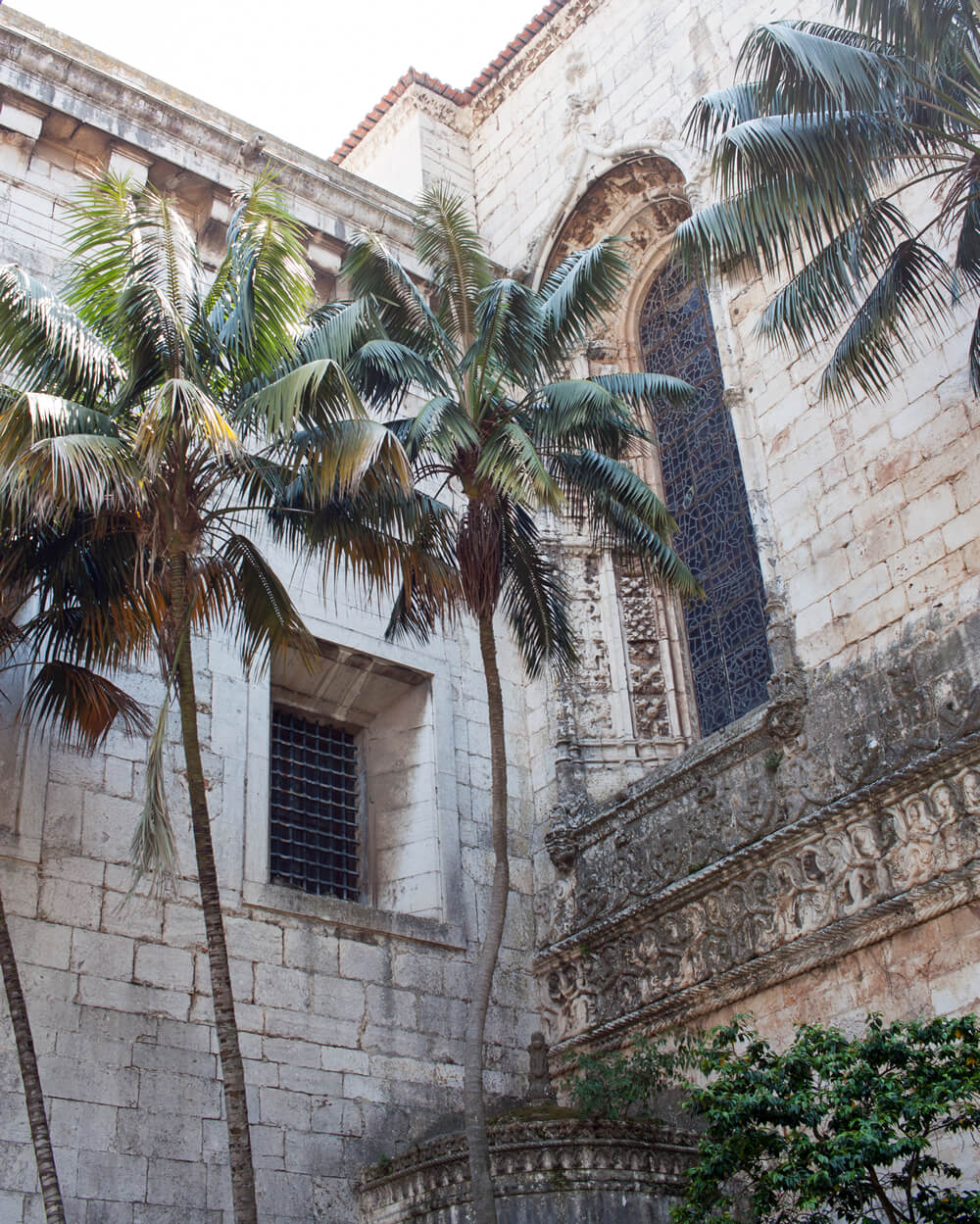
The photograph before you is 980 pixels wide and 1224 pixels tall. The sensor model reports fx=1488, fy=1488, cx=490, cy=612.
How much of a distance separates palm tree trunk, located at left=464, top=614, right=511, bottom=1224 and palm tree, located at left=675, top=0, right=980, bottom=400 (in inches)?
120

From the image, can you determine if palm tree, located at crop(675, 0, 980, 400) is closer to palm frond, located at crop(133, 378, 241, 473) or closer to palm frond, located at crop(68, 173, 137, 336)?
palm frond, located at crop(133, 378, 241, 473)

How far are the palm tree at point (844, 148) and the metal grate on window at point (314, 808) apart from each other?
5.49 m

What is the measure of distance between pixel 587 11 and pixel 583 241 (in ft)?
9.98

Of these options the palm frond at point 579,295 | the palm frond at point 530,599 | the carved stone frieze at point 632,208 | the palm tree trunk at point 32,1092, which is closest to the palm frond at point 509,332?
the palm frond at point 579,295

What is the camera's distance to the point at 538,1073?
451 inches

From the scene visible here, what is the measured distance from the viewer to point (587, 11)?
17.1 metres

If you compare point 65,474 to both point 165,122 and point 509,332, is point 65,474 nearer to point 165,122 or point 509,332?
point 509,332

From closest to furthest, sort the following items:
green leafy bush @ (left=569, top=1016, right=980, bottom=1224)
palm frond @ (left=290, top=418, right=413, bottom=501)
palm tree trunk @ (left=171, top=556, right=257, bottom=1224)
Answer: green leafy bush @ (left=569, top=1016, right=980, bottom=1224), palm tree trunk @ (left=171, top=556, right=257, bottom=1224), palm frond @ (left=290, top=418, right=413, bottom=501)

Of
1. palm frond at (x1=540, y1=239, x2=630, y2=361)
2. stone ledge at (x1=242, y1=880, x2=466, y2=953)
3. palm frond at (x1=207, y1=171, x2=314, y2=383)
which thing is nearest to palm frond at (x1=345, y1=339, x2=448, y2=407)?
palm frond at (x1=207, y1=171, x2=314, y2=383)

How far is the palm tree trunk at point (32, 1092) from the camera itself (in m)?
8.19

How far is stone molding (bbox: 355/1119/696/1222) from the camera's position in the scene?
9.55 metres

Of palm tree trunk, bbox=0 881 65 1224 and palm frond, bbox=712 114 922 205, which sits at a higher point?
palm frond, bbox=712 114 922 205

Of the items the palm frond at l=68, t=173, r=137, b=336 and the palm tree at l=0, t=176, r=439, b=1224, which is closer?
the palm tree at l=0, t=176, r=439, b=1224

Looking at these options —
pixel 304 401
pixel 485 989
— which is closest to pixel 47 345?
pixel 304 401
